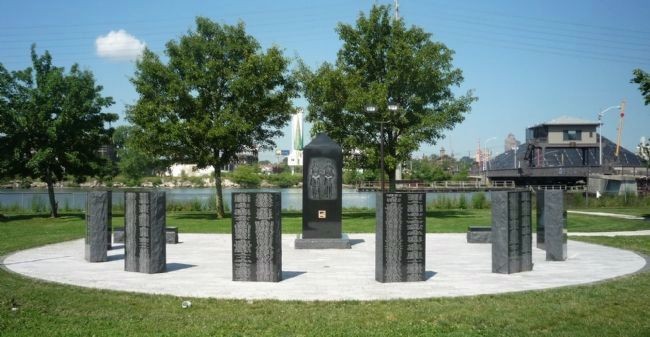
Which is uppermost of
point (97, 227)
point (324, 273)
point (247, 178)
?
point (247, 178)

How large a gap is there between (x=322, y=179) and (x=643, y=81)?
15.1 meters

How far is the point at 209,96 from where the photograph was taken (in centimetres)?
2980

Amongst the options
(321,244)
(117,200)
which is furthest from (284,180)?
(321,244)

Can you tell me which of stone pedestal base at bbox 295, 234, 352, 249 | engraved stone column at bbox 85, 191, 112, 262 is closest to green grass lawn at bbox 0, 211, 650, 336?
engraved stone column at bbox 85, 191, 112, 262

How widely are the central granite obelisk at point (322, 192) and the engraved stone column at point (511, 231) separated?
616 cm

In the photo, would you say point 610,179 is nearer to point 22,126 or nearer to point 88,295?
point 22,126

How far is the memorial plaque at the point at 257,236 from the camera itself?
11.0 m

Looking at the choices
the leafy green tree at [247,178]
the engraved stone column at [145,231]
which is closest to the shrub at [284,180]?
the leafy green tree at [247,178]

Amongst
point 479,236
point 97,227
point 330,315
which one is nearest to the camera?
point 330,315

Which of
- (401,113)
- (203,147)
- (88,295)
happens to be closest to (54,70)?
(203,147)

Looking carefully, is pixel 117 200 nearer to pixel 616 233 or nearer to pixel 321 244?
pixel 321 244

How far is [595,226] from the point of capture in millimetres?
24562

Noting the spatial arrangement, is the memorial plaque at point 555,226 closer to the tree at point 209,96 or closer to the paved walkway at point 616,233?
the paved walkway at point 616,233

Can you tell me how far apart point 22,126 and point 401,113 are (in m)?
18.7
